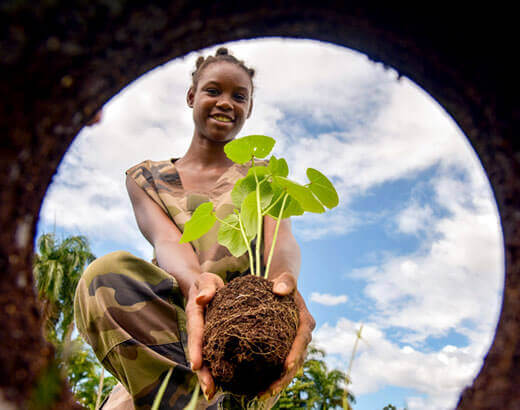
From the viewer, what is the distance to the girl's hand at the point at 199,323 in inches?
44.6

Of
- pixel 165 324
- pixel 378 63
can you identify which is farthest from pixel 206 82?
pixel 378 63

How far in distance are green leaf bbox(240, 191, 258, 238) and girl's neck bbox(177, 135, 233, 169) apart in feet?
3.30

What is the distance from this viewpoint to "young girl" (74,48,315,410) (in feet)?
4.48

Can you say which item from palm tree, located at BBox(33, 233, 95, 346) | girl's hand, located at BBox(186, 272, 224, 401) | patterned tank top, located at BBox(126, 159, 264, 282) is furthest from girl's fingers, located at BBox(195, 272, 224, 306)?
palm tree, located at BBox(33, 233, 95, 346)

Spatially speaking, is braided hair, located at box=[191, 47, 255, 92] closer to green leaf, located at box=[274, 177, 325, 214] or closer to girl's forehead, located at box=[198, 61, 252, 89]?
girl's forehead, located at box=[198, 61, 252, 89]

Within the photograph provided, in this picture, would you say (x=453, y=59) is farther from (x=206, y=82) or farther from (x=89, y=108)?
(x=206, y=82)

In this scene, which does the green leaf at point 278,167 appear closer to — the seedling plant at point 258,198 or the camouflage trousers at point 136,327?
the seedling plant at point 258,198

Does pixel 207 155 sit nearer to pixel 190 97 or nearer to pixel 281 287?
pixel 190 97

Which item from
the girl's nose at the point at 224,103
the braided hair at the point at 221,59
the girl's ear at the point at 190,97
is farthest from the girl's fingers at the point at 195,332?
the girl's ear at the point at 190,97

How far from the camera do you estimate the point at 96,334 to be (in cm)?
152

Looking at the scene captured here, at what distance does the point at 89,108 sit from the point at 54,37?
11cm

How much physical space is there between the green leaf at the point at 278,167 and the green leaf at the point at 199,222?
273mm

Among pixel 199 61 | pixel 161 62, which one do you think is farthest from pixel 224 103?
pixel 161 62

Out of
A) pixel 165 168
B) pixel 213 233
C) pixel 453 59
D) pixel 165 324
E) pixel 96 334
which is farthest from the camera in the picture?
pixel 165 168
